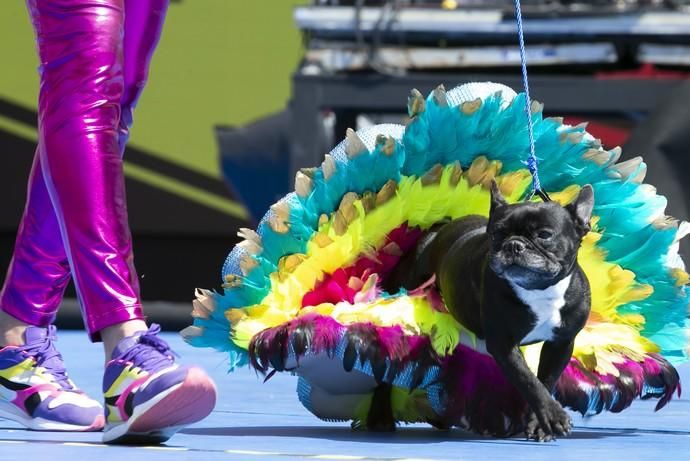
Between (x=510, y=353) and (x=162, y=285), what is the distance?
6269 mm

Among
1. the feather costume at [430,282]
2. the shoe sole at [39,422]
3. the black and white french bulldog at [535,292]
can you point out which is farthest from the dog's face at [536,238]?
the shoe sole at [39,422]

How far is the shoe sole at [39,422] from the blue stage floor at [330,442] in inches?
0.9

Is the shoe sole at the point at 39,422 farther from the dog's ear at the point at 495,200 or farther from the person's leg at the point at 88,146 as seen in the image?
the dog's ear at the point at 495,200

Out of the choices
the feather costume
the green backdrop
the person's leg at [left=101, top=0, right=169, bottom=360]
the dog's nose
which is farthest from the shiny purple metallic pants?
the green backdrop

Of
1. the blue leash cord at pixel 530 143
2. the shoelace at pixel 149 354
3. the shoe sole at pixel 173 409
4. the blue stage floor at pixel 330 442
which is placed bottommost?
the blue stage floor at pixel 330 442

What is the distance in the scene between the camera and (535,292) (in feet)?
8.68

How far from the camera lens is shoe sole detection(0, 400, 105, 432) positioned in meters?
2.60

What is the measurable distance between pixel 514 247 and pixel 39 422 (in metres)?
→ 0.92

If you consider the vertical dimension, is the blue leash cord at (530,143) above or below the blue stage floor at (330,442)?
above

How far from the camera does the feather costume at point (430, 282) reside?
2.79m

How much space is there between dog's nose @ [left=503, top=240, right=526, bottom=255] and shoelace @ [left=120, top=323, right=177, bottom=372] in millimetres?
627

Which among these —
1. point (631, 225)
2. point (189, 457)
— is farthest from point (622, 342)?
point (189, 457)

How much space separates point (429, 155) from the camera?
300cm

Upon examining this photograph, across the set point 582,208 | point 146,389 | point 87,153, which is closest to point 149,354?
point 146,389
